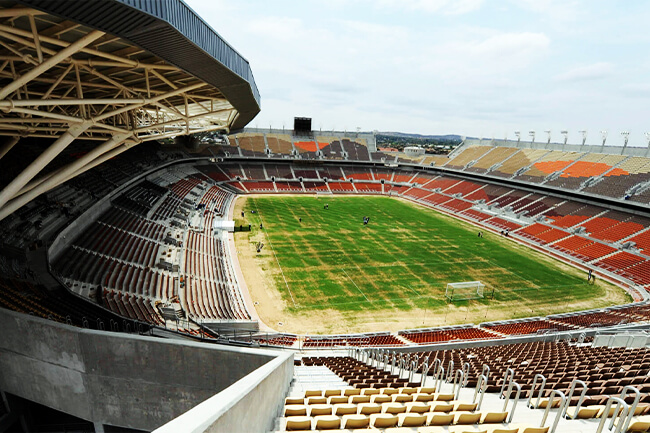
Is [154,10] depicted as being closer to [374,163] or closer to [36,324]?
[36,324]

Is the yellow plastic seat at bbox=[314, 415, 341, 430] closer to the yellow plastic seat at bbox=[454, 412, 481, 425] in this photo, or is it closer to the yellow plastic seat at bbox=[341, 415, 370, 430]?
the yellow plastic seat at bbox=[341, 415, 370, 430]

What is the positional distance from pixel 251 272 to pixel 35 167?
768 inches

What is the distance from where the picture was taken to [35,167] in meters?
13.4

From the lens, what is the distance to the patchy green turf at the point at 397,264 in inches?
1115

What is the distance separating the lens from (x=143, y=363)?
35.6ft

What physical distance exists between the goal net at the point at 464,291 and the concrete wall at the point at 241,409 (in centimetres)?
2330

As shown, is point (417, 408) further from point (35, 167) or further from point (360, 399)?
point (35, 167)

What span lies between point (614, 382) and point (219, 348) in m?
10.5

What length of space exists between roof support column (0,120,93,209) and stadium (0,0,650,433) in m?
0.10

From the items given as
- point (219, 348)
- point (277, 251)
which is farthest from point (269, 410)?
point (277, 251)

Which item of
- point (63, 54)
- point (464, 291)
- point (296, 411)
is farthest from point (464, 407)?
point (464, 291)

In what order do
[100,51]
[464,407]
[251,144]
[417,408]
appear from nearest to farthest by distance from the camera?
[417,408], [464,407], [100,51], [251,144]

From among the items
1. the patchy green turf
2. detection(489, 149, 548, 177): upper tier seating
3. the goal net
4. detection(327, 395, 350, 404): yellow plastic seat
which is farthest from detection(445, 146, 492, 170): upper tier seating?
detection(327, 395, 350, 404): yellow plastic seat

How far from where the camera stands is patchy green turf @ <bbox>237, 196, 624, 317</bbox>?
28.3 metres
